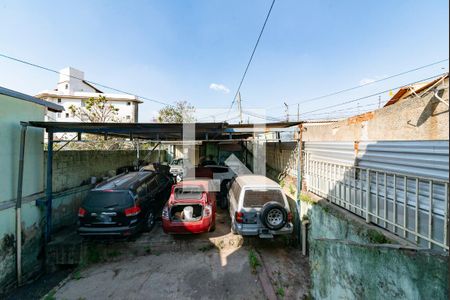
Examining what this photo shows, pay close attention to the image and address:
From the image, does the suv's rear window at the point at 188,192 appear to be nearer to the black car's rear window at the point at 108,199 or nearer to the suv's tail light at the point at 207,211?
the suv's tail light at the point at 207,211

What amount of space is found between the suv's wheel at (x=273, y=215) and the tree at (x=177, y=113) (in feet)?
54.2

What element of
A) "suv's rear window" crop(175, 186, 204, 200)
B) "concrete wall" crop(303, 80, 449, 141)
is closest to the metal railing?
"concrete wall" crop(303, 80, 449, 141)

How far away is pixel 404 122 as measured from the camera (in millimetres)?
2975

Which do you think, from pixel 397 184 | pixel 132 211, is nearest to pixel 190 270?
pixel 132 211

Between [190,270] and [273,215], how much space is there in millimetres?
2313

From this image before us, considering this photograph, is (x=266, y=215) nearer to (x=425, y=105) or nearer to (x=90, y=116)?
(x=425, y=105)

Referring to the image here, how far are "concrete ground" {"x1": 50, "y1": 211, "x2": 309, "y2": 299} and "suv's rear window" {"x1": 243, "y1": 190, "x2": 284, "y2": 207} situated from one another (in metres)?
1.32

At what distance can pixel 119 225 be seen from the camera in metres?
5.04

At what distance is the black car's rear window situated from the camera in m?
5.03

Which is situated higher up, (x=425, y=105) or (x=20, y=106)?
(x=20, y=106)

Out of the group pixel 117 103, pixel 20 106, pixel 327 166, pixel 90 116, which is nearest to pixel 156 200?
pixel 20 106

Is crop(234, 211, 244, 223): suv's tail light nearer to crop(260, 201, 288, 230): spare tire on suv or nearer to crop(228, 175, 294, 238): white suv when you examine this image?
crop(228, 175, 294, 238): white suv

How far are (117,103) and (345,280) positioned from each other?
3768 centimetres

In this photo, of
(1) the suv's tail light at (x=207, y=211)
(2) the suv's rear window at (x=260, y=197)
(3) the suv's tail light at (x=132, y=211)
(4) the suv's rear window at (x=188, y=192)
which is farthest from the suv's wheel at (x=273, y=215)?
(3) the suv's tail light at (x=132, y=211)
